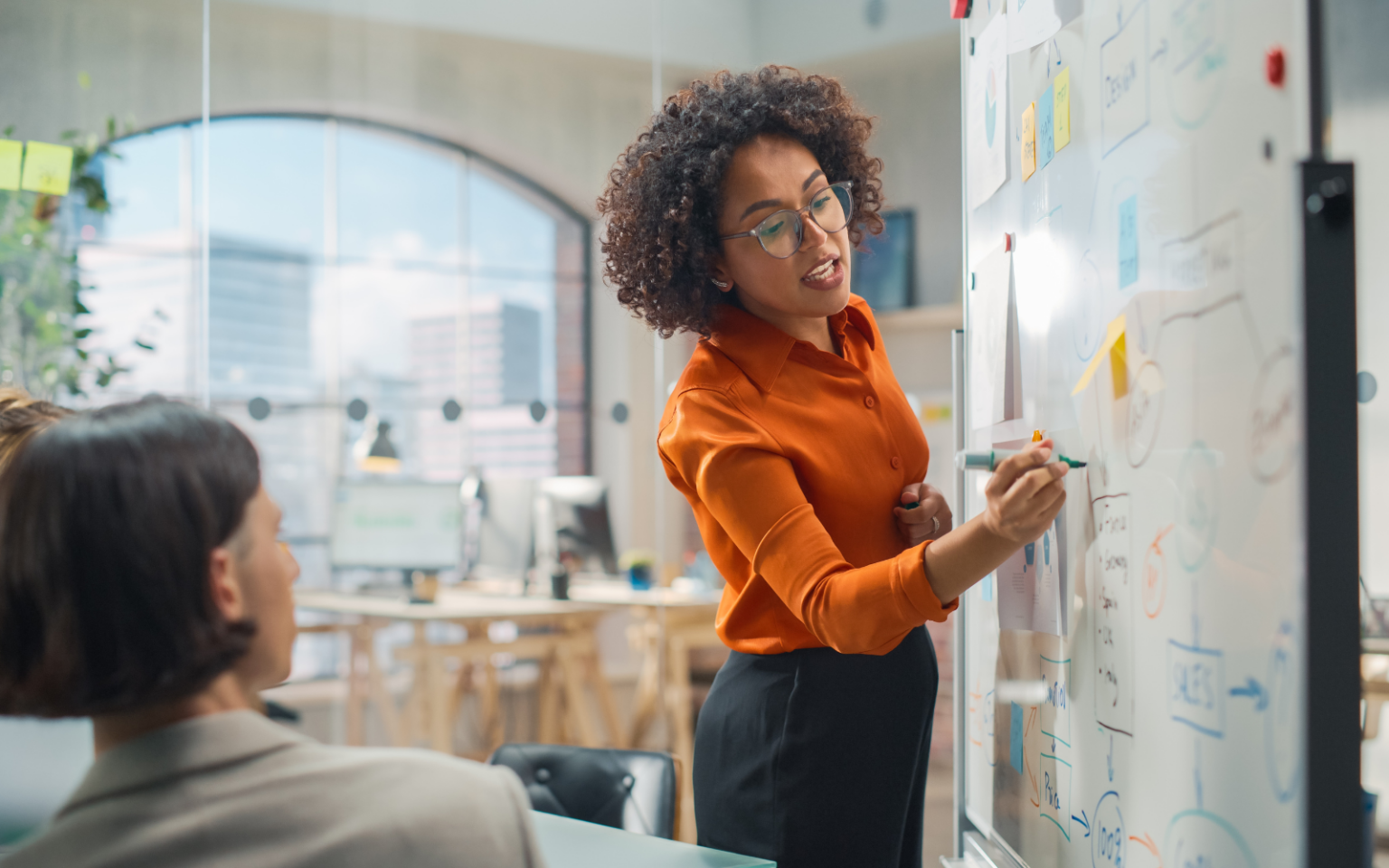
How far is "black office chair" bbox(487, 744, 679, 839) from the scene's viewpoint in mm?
1763

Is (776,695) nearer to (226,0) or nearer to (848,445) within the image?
(848,445)

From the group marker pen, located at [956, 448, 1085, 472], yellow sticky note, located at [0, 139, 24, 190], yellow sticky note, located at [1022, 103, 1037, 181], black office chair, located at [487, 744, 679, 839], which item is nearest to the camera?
marker pen, located at [956, 448, 1085, 472]

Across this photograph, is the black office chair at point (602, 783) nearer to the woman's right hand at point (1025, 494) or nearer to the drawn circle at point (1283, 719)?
the woman's right hand at point (1025, 494)

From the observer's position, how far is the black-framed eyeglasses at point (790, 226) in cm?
123

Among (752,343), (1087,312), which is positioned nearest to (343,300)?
(752,343)

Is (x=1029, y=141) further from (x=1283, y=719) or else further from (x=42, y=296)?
(x=42, y=296)

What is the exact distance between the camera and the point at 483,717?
494cm

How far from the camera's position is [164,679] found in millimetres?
670

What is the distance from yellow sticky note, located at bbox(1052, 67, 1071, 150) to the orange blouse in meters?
0.33

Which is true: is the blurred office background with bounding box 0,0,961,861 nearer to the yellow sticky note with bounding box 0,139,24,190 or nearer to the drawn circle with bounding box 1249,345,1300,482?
the yellow sticky note with bounding box 0,139,24,190

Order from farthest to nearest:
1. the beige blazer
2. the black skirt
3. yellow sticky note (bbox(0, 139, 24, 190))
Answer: yellow sticky note (bbox(0, 139, 24, 190)) < the black skirt < the beige blazer

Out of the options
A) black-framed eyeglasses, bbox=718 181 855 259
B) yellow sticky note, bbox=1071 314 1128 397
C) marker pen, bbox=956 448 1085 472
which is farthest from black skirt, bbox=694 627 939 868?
black-framed eyeglasses, bbox=718 181 855 259

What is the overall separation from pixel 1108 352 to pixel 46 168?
3668 millimetres

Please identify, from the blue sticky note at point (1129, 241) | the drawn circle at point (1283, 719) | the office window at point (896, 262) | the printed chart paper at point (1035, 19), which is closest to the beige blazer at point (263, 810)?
the drawn circle at point (1283, 719)
